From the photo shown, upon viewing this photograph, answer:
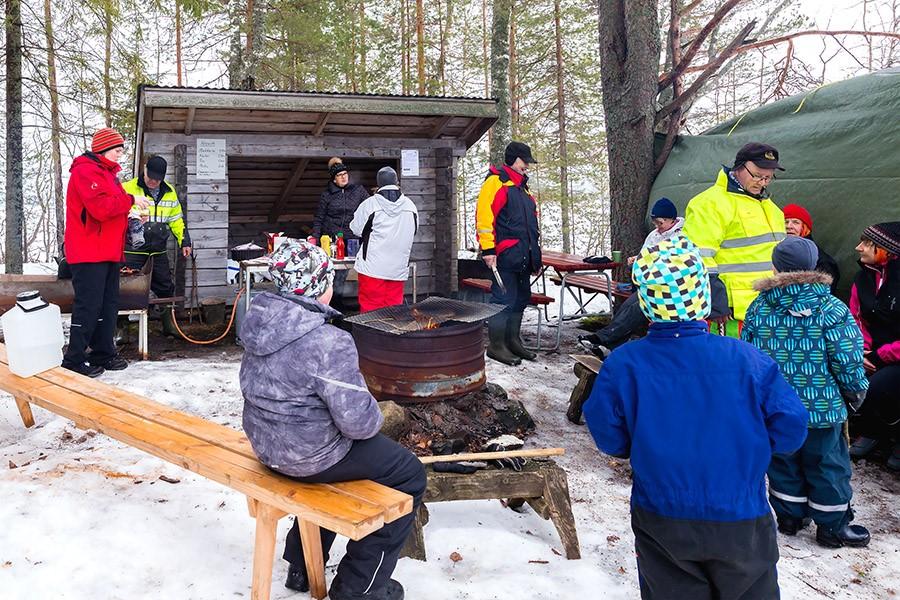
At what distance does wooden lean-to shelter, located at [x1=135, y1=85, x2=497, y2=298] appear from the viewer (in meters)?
7.73

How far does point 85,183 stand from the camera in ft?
18.0

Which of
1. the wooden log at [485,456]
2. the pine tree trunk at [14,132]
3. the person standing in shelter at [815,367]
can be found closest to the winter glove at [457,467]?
the wooden log at [485,456]

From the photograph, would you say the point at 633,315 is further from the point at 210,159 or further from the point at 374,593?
the point at 210,159

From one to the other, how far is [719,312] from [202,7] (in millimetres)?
10085

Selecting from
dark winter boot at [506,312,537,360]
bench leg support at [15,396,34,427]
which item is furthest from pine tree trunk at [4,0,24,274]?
dark winter boot at [506,312,537,360]

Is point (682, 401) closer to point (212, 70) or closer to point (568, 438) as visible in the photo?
point (568, 438)

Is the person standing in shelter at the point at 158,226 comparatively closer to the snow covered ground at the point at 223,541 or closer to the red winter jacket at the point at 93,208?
the red winter jacket at the point at 93,208

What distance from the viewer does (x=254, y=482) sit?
259 centimetres

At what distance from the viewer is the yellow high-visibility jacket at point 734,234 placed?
448 cm

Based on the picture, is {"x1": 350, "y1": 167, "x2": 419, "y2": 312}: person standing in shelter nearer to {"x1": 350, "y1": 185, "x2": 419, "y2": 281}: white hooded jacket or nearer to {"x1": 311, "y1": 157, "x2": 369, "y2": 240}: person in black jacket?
{"x1": 350, "y1": 185, "x2": 419, "y2": 281}: white hooded jacket

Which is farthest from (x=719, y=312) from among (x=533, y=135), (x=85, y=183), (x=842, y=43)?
(x=533, y=135)

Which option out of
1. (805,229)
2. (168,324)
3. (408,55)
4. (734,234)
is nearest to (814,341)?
(734,234)

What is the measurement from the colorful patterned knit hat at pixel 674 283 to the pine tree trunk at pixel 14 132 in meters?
10.9

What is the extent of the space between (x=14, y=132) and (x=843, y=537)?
11752mm
